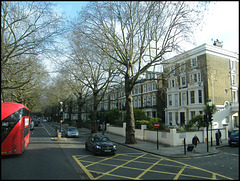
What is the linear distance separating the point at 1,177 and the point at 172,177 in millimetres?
6505

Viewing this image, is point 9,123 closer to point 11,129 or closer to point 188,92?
point 11,129

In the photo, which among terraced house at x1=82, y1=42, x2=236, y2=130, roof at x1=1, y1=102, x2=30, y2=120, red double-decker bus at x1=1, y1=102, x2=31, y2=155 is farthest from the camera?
terraced house at x1=82, y1=42, x2=236, y2=130

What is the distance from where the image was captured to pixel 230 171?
8297 mm

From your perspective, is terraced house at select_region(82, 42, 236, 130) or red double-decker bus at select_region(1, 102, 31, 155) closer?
red double-decker bus at select_region(1, 102, 31, 155)

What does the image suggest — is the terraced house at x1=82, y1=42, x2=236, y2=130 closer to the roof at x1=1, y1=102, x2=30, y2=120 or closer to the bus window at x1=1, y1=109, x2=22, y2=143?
the roof at x1=1, y1=102, x2=30, y2=120

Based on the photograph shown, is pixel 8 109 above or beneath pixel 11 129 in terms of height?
above

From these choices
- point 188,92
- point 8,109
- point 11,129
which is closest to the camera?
point 11,129

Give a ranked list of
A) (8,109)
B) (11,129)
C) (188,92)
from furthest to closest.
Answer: (188,92), (8,109), (11,129)

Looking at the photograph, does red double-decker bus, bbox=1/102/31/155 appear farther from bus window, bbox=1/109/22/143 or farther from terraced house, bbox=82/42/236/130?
terraced house, bbox=82/42/236/130

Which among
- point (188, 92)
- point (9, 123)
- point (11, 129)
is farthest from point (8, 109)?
point (188, 92)

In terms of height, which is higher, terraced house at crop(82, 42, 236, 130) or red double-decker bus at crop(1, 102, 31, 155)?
terraced house at crop(82, 42, 236, 130)

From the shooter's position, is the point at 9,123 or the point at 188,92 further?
the point at 188,92

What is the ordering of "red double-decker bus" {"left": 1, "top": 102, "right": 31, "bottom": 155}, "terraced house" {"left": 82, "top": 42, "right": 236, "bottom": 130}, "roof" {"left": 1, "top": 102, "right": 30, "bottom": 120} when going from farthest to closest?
"terraced house" {"left": 82, "top": 42, "right": 236, "bottom": 130} < "roof" {"left": 1, "top": 102, "right": 30, "bottom": 120} < "red double-decker bus" {"left": 1, "top": 102, "right": 31, "bottom": 155}

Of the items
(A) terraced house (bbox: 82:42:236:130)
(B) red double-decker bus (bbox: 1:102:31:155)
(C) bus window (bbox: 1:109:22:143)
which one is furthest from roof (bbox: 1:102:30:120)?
(A) terraced house (bbox: 82:42:236:130)
